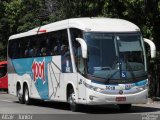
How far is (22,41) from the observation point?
26.4 metres

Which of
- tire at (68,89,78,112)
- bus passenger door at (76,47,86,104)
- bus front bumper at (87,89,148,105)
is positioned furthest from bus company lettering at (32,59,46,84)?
bus front bumper at (87,89,148,105)

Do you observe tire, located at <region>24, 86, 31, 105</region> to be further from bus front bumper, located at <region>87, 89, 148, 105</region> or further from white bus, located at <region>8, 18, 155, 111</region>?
bus front bumper, located at <region>87, 89, 148, 105</region>

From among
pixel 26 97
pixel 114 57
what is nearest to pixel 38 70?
pixel 26 97

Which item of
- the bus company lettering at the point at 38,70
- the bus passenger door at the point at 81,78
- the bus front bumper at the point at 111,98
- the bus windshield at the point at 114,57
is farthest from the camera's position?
the bus company lettering at the point at 38,70

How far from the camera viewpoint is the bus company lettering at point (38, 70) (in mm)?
23461

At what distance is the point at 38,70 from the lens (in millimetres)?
24109

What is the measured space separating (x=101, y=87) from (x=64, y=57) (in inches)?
114

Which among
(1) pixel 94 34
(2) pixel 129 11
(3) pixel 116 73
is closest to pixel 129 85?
(3) pixel 116 73

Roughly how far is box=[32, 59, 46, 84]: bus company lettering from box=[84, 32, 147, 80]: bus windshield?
506cm

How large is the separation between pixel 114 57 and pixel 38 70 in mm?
6271

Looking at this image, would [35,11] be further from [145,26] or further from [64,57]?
[64,57]

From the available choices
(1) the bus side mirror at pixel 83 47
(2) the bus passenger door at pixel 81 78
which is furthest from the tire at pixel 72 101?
(1) the bus side mirror at pixel 83 47

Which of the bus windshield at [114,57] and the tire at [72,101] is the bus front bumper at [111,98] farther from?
the tire at [72,101]

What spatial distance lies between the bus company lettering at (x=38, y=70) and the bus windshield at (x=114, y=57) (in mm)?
5057
